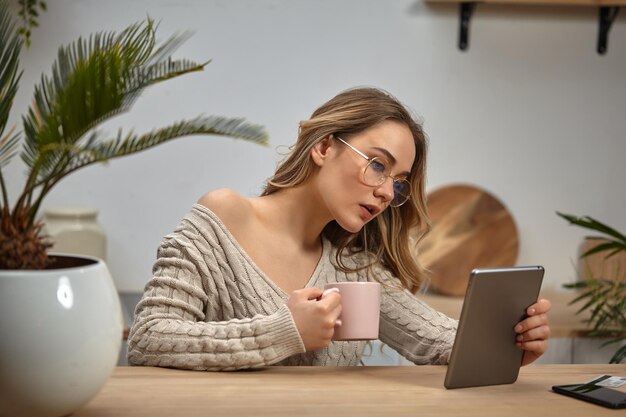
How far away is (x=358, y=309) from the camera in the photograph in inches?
61.6

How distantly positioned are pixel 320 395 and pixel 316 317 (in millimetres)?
175

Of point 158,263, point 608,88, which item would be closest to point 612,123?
point 608,88

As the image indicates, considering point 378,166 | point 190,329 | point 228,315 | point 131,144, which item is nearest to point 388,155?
point 378,166

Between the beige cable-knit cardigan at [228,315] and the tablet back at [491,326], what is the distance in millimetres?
260

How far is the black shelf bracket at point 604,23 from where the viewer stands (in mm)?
3561

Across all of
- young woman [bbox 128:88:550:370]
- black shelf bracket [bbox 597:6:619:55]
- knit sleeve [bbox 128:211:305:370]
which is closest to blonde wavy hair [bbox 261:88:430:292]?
young woman [bbox 128:88:550:370]

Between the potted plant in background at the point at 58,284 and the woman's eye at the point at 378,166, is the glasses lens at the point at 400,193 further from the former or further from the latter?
the potted plant in background at the point at 58,284

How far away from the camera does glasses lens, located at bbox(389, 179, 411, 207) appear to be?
1958mm

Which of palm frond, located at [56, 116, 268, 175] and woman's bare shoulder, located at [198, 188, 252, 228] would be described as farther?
woman's bare shoulder, located at [198, 188, 252, 228]

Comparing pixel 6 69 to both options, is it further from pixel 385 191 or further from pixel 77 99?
pixel 385 191

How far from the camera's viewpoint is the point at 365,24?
347cm

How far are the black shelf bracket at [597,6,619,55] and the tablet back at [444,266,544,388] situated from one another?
2.26 metres

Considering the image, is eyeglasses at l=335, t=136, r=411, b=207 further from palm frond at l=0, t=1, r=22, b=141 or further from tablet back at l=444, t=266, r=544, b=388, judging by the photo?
palm frond at l=0, t=1, r=22, b=141

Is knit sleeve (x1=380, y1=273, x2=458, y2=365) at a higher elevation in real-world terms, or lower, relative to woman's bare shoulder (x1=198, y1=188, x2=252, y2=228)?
lower
